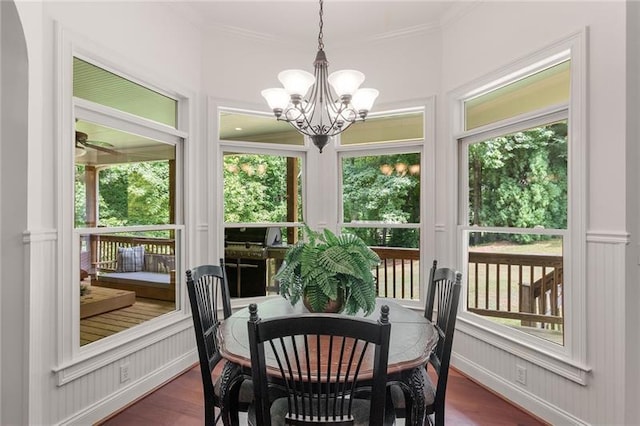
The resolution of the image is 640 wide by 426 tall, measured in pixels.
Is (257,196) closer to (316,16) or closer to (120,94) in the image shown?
(120,94)

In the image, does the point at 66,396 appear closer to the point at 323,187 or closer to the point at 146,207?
the point at 146,207

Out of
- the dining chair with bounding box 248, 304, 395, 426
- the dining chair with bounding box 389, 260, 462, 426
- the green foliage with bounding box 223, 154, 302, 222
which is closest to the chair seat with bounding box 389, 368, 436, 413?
the dining chair with bounding box 389, 260, 462, 426

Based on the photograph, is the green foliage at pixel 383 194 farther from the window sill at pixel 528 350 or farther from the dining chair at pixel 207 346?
the dining chair at pixel 207 346

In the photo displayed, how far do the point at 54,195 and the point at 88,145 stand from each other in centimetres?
50

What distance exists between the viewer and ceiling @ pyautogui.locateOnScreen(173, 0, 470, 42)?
3.13 metres

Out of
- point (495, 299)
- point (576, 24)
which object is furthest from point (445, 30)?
point (495, 299)

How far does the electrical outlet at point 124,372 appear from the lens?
103 inches

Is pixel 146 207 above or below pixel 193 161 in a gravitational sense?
below

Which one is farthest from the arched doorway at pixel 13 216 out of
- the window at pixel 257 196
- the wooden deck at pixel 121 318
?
the window at pixel 257 196

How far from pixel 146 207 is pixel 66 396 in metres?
1.41

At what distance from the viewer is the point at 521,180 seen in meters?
2.81

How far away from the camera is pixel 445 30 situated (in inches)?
133

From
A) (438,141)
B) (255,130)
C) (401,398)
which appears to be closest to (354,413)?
(401,398)

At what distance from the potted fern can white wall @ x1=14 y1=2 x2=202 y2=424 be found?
4.54 ft
